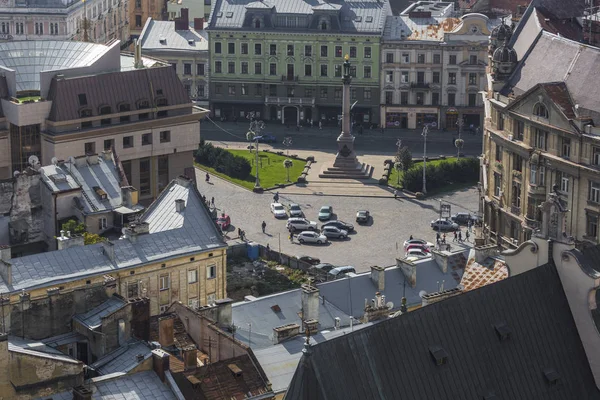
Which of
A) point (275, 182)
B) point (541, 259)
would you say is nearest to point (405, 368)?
point (541, 259)

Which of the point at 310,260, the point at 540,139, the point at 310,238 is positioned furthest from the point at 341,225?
the point at 540,139

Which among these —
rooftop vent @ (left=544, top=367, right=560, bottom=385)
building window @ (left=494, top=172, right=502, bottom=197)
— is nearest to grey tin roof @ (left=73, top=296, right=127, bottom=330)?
rooftop vent @ (left=544, top=367, right=560, bottom=385)

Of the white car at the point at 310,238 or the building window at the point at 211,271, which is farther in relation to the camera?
the white car at the point at 310,238

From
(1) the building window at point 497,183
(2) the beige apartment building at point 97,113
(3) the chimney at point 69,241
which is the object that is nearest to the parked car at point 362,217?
(1) the building window at point 497,183

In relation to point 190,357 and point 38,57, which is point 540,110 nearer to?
point 38,57

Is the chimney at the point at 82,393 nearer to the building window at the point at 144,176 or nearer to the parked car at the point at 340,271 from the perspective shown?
the parked car at the point at 340,271

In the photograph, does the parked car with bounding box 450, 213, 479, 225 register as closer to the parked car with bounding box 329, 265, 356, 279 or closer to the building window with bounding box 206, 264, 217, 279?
the parked car with bounding box 329, 265, 356, 279
